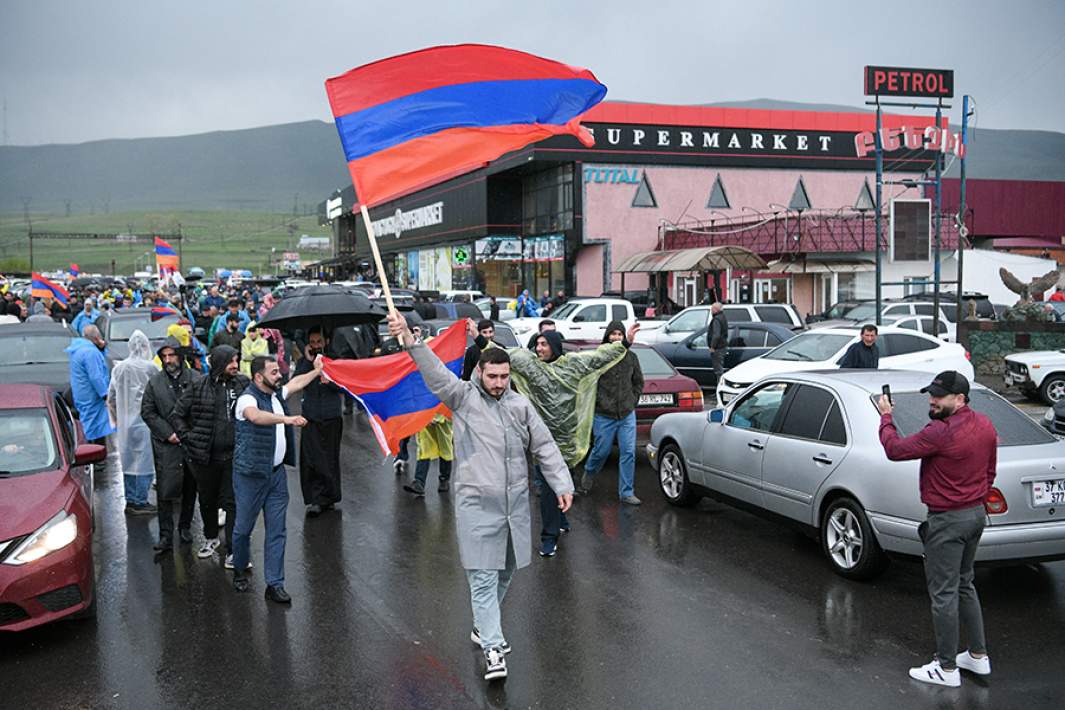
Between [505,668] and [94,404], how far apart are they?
7243mm

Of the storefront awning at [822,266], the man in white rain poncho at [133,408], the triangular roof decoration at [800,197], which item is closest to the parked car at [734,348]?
the man in white rain poncho at [133,408]

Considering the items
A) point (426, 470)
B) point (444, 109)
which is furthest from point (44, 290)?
point (444, 109)

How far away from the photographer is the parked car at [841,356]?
15.5 m

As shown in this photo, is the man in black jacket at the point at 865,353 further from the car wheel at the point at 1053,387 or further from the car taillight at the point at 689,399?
the car wheel at the point at 1053,387

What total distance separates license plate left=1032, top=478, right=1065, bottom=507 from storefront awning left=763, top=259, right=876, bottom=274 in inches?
1210

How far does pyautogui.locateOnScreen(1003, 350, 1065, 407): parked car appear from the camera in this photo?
16844 mm

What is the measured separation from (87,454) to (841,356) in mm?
11843

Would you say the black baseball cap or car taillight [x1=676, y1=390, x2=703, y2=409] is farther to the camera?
car taillight [x1=676, y1=390, x2=703, y2=409]

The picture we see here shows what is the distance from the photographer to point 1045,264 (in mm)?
41719

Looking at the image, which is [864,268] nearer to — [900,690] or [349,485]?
[349,485]

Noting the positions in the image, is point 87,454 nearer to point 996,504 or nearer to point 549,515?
point 549,515

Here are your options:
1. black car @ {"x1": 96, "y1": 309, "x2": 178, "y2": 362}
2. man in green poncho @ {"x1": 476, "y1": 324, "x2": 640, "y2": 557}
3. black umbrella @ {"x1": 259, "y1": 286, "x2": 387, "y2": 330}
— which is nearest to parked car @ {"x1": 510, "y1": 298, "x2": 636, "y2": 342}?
black car @ {"x1": 96, "y1": 309, "x2": 178, "y2": 362}

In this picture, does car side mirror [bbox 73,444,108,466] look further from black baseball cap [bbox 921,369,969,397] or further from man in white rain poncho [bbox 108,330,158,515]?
black baseball cap [bbox 921,369,969,397]

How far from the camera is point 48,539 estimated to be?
6.05 metres
